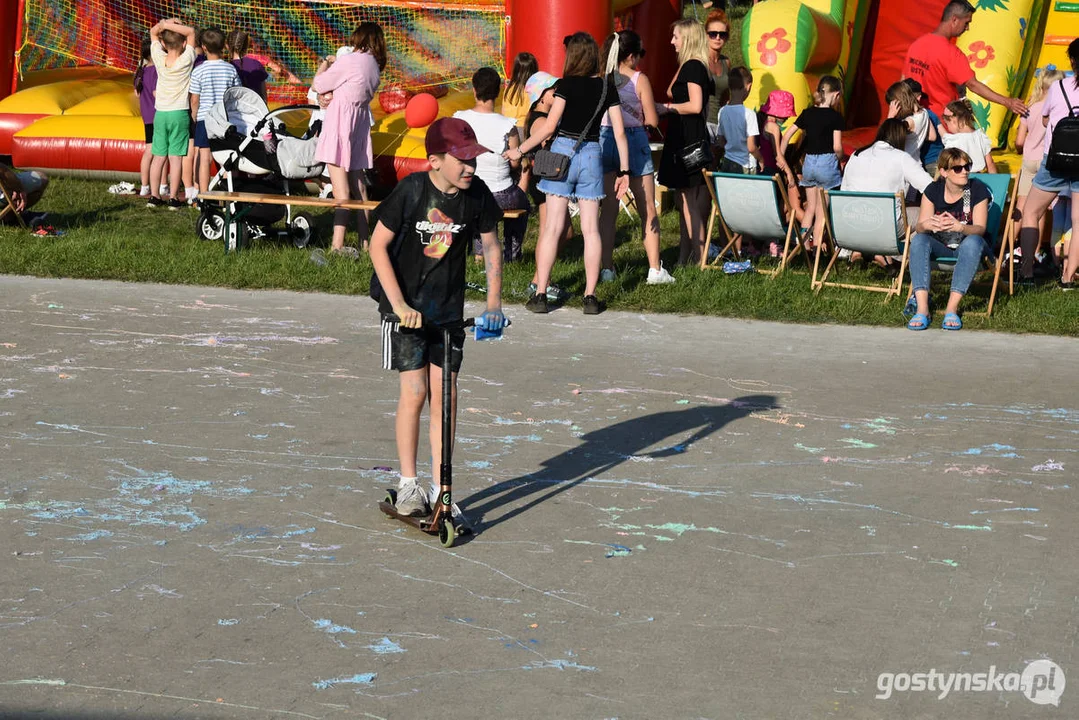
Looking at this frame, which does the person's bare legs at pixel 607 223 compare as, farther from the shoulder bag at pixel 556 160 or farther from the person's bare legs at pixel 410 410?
the person's bare legs at pixel 410 410

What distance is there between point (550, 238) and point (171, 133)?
5314 mm

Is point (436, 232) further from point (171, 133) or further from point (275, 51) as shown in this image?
point (275, 51)

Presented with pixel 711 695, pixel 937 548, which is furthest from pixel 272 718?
pixel 937 548

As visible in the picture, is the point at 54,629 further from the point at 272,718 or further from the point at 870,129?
the point at 870,129

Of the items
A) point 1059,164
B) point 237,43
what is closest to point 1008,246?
point 1059,164

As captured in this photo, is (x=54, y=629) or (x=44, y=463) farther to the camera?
(x=44, y=463)

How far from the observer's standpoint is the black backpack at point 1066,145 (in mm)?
10617

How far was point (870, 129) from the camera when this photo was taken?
53.4 ft

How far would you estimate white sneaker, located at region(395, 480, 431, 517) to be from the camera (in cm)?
567

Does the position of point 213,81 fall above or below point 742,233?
above

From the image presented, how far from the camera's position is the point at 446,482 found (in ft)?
18.0

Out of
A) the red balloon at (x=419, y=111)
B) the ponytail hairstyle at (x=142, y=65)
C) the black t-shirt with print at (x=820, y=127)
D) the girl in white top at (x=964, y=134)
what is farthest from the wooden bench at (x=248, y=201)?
the girl in white top at (x=964, y=134)

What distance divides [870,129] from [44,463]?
11.8 m

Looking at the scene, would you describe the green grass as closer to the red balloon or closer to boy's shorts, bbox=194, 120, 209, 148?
boy's shorts, bbox=194, 120, 209, 148
